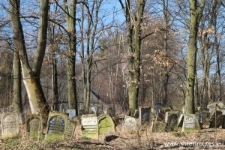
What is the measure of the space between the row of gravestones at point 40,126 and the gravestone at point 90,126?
49.8 inches

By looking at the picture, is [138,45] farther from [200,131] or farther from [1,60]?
[1,60]

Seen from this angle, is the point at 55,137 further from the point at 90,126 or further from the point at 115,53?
the point at 115,53

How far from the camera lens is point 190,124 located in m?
14.6

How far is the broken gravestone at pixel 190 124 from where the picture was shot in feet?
47.5

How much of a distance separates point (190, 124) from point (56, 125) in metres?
5.83

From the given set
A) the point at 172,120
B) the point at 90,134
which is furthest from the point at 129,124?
the point at 90,134

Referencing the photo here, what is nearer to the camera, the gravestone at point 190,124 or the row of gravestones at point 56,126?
the row of gravestones at point 56,126

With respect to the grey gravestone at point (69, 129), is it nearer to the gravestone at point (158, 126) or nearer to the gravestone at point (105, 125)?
the gravestone at point (105, 125)

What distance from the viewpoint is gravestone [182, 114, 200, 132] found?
14469 millimetres

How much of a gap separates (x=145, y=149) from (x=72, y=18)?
1208cm

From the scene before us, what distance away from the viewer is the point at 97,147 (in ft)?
32.8

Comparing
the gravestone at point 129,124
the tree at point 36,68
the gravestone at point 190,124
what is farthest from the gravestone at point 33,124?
the gravestone at point 190,124

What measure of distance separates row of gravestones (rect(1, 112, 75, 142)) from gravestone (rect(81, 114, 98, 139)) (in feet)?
4.15

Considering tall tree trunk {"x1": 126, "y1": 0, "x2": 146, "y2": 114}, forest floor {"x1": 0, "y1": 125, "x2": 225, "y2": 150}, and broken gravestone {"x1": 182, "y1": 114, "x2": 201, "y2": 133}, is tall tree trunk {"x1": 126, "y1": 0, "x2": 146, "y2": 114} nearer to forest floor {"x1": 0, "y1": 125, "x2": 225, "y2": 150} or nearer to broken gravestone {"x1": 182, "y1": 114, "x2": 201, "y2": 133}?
broken gravestone {"x1": 182, "y1": 114, "x2": 201, "y2": 133}
